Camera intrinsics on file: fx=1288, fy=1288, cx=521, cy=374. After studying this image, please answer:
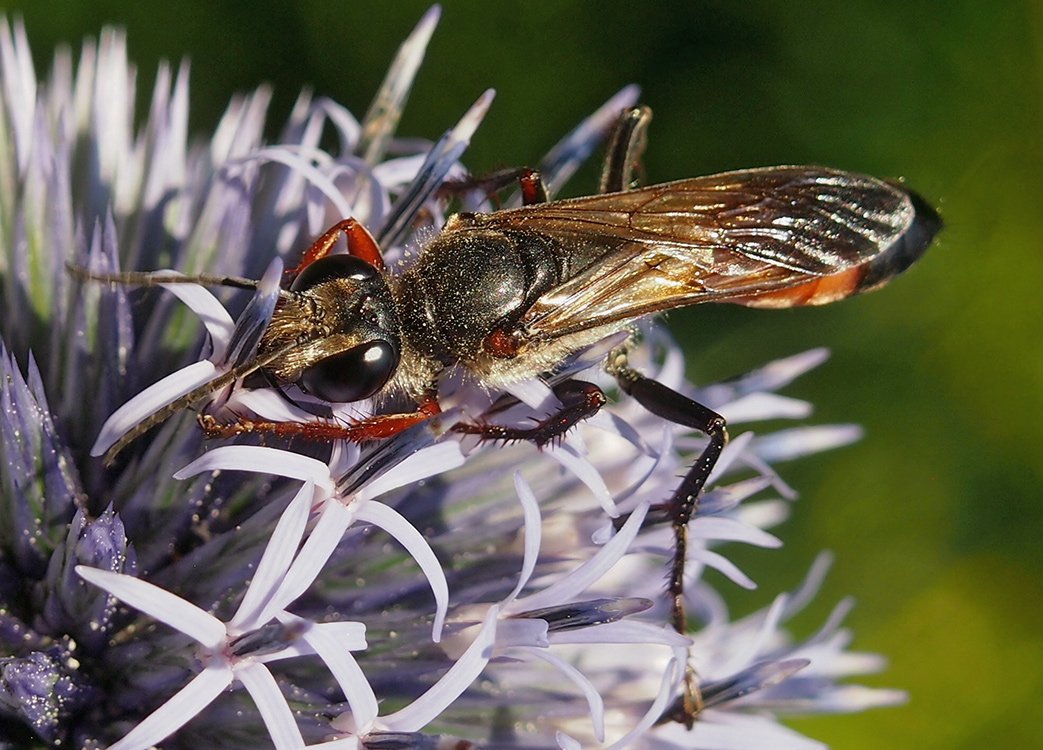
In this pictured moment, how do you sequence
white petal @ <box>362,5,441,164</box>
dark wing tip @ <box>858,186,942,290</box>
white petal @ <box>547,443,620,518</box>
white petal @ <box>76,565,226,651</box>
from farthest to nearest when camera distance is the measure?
white petal @ <box>362,5,441,164</box> → dark wing tip @ <box>858,186,942,290</box> → white petal @ <box>547,443,620,518</box> → white petal @ <box>76,565,226,651</box>

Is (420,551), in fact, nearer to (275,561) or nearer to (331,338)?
(275,561)

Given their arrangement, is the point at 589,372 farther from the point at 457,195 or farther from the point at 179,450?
the point at 179,450

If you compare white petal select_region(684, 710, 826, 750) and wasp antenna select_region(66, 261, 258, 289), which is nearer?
wasp antenna select_region(66, 261, 258, 289)

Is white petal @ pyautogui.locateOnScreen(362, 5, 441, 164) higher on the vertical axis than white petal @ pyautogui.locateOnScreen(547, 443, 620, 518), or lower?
higher

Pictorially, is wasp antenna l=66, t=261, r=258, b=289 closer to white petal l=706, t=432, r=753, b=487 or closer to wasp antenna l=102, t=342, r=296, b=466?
wasp antenna l=102, t=342, r=296, b=466

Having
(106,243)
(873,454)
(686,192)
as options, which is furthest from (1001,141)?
(106,243)

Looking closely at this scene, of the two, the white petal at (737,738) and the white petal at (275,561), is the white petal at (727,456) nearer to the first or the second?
the white petal at (737,738)

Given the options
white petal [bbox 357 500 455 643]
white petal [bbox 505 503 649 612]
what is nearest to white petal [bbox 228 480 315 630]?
white petal [bbox 357 500 455 643]

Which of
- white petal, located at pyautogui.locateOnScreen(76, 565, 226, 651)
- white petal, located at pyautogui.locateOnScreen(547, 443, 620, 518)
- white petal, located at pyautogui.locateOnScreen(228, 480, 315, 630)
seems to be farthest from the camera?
white petal, located at pyautogui.locateOnScreen(547, 443, 620, 518)
